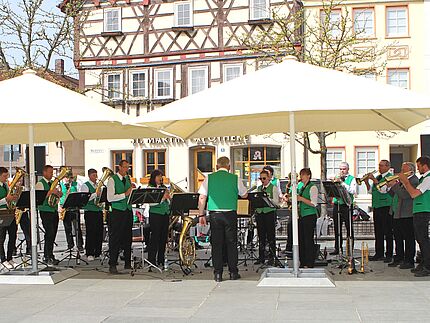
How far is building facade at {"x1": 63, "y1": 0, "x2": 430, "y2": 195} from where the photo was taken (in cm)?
2870

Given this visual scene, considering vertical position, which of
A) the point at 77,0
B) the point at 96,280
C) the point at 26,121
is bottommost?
the point at 96,280

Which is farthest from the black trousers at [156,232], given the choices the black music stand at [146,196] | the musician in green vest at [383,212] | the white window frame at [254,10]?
the white window frame at [254,10]

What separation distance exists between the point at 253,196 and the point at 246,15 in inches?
757

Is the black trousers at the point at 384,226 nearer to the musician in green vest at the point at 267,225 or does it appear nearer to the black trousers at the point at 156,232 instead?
the musician in green vest at the point at 267,225

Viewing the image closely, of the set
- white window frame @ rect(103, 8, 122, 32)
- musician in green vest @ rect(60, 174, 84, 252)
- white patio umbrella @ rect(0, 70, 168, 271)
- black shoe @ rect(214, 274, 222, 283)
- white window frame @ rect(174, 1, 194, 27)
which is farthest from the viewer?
white window frame @ rect(103, 8, 122, 32)

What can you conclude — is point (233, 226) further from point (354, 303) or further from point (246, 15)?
point (246, 15)

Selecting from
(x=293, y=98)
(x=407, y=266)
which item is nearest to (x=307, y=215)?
(x=407, y=266)

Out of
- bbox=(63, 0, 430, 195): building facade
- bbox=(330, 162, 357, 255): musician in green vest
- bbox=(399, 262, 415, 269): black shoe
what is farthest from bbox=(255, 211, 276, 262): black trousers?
bbox=(63, 0, 430, 195): building facade

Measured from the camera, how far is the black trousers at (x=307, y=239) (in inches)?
441

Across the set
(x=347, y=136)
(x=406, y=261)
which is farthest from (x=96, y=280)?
(x=347, y=136)

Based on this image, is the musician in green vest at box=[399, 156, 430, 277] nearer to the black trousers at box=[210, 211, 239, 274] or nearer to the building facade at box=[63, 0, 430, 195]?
the black trousers at box=[210, 211, 239, 274]

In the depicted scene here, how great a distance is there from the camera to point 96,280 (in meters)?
10.8

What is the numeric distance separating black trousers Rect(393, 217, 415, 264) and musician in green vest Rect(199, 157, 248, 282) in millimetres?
2911

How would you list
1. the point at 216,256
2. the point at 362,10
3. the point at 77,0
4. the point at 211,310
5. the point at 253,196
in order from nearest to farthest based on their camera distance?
the point at 211,310
the point at 216,256
the point at 253,196
the point at 77,0
the point at 362,10
